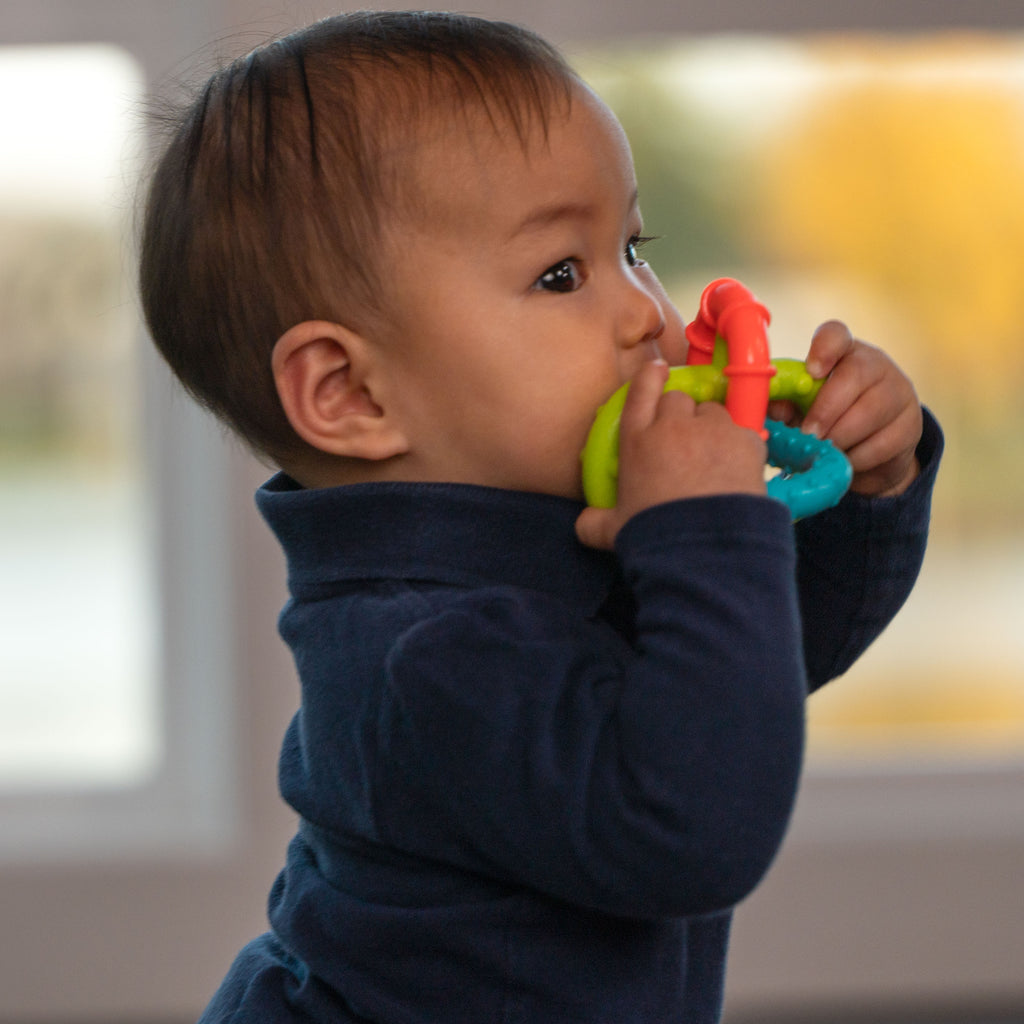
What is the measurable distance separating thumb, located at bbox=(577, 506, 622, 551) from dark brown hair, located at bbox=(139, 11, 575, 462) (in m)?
0.18

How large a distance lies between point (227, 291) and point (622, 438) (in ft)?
0.91

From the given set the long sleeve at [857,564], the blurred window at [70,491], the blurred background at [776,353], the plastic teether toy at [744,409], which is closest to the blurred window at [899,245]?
the blurred background at [776,353]

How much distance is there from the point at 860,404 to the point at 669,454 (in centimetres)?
19

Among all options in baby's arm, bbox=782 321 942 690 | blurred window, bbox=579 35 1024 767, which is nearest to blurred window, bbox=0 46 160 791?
blurred window, bbox=579 35 1024 767

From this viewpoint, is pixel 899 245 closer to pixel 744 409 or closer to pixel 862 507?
pixel 862 507

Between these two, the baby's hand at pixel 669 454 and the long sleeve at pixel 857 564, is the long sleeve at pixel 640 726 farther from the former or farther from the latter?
the long sleeve at pixel 857 564

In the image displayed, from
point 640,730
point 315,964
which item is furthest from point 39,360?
point 640,730

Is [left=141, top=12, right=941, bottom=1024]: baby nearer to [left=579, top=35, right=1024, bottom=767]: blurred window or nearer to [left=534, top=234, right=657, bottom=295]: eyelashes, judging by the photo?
[left=534, top=234, right=657, bottom=295]: eyelashes

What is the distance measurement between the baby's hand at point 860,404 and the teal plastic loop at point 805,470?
0.04 m

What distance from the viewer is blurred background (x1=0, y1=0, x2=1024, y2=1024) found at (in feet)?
6.93

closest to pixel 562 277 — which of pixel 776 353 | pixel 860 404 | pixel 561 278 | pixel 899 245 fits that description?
pixel 561 278

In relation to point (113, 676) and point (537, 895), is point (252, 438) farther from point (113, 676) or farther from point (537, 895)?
point (113, 676)

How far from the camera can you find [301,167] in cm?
78

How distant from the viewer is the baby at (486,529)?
0.65 metres
